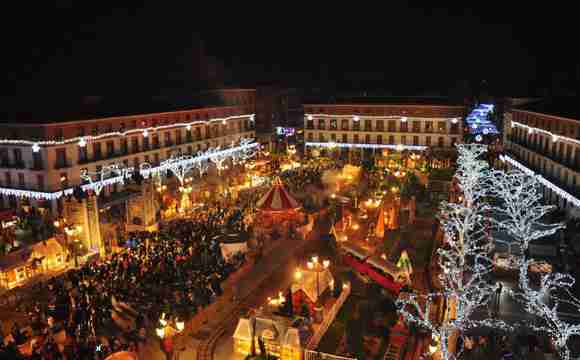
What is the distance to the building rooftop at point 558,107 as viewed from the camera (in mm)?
32500

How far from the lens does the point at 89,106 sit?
132 feet

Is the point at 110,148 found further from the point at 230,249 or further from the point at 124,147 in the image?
the point at 230,249

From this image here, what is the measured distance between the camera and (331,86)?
74375 millimetres

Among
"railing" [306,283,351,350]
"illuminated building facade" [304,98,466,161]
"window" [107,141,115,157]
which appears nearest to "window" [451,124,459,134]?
"illuminated building facade" [304,98,466,161]

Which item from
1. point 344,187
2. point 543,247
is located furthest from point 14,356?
point 344,187

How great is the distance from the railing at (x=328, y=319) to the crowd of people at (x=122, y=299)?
4864 mm

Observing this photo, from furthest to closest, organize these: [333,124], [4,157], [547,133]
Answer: [333,124] → [547,133] → [4,157]

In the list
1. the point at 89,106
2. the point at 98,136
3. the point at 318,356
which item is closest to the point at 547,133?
the point at 318,356

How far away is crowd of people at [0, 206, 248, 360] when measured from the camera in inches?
621

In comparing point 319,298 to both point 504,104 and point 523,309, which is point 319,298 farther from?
point 504,104

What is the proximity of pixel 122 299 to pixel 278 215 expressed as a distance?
Answer: 11.1 m

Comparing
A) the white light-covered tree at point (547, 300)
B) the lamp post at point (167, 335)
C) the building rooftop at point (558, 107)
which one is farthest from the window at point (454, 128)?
the lamp post at point (167, 335)

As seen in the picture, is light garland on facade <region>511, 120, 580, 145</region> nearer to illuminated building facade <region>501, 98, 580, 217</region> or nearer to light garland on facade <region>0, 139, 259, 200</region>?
illuminated building facade <region>501, 98, 580, 217</region>

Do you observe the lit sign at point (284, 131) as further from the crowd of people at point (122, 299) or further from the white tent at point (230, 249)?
the white tent at point (230, 249)
